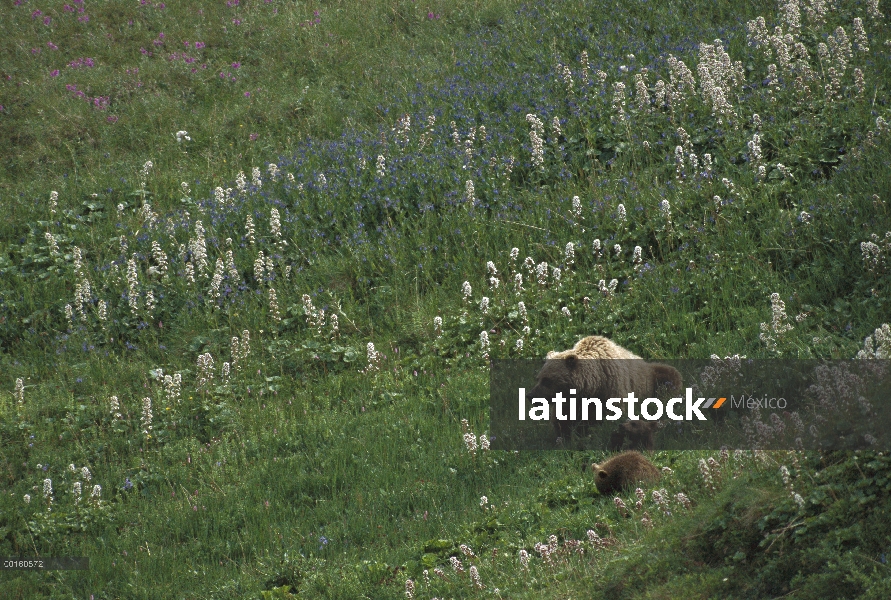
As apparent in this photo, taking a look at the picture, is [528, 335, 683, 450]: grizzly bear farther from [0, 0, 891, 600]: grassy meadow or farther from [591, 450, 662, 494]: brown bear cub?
[591, 450, 662, 494]: brown bear cub

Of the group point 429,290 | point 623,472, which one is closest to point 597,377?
point 623,472

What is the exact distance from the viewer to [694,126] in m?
13.5

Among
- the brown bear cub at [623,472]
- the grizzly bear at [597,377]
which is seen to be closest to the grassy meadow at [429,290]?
the brown bear cub at [623,472]

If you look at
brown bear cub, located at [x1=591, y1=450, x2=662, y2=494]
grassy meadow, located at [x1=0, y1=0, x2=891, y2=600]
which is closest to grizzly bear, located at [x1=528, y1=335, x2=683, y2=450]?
grassy meadow, located at [x1=0, y1=0, x2=891, y2=600]

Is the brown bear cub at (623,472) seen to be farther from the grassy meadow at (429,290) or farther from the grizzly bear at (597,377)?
the grizzly bear at (597,377)

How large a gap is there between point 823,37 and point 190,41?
41.9 feet

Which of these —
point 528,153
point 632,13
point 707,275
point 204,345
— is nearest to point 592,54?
point 632,13

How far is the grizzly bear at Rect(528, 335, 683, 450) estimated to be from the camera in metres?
8.84

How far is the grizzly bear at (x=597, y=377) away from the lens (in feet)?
29.0

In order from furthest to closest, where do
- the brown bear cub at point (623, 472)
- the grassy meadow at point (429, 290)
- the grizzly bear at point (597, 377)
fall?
1. the grizzly bear at point (597, 377)
2. the brown bear cub at point (623, 472)
3. the grassy meadow at point (429, 290)

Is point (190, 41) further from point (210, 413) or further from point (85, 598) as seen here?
point (85, 598)

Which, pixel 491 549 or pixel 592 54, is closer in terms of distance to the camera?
pixel 491 549

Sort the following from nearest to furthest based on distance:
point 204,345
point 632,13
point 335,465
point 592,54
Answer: point 335,465 < point 204,345 < point 592,54 < point 632,13

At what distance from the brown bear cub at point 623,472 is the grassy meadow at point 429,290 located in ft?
0.47
